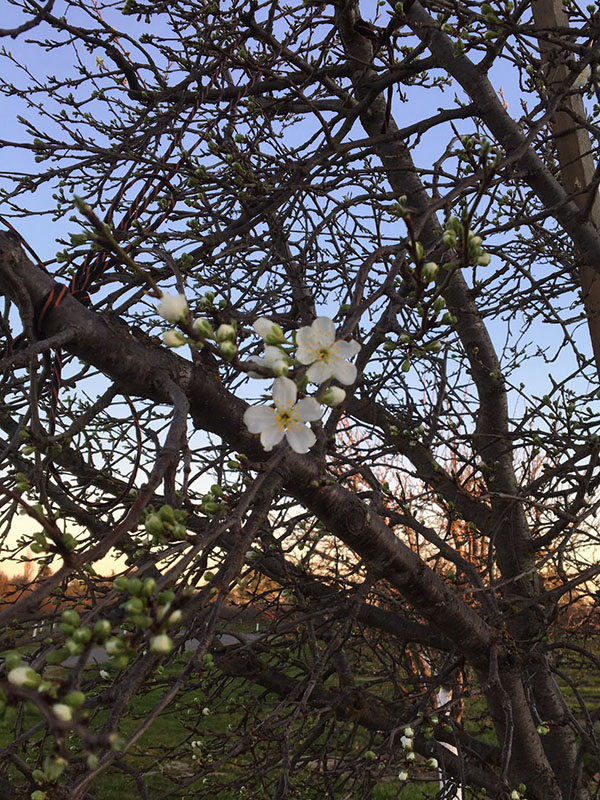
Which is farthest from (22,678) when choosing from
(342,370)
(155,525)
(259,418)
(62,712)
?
(342,370)

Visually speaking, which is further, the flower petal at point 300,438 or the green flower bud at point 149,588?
the flower petal at point 300,438

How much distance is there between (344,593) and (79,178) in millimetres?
2745

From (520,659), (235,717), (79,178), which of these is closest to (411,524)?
(520,659)

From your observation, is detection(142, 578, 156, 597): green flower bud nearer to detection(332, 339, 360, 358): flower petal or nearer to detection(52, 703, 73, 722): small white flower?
detection(52, 703, 73, 722): small white flower

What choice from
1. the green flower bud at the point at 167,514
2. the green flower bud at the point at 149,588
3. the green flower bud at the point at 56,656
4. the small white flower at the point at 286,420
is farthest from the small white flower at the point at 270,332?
the green flower bud at the point at 56,656

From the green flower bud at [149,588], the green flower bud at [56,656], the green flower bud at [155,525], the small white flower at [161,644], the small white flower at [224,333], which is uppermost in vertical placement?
the small white flower at [224,333]

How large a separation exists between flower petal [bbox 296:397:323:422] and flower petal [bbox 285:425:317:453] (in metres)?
0.05

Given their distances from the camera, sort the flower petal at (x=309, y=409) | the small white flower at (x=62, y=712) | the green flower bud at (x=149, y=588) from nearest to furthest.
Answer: the small white flower at (x=62, y=712)
the green flower bud at (x=149, y=588)
the flower petal at (x=309, y=409)

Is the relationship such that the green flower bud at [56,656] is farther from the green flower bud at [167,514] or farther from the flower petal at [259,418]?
the flower petal at [259,418]

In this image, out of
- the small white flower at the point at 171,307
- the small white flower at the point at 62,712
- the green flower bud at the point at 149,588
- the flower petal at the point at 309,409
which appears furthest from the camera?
the flower petal at the point at 309,409

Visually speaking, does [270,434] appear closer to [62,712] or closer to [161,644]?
[161,644]

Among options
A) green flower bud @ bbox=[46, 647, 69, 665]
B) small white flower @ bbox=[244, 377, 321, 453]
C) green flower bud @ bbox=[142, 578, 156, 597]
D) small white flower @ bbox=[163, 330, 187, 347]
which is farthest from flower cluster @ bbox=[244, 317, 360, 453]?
green flower bud @ bbox=[46, 647, 69, 665]

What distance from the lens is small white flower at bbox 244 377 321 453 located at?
3.52 feet

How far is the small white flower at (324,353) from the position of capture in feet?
3.61
